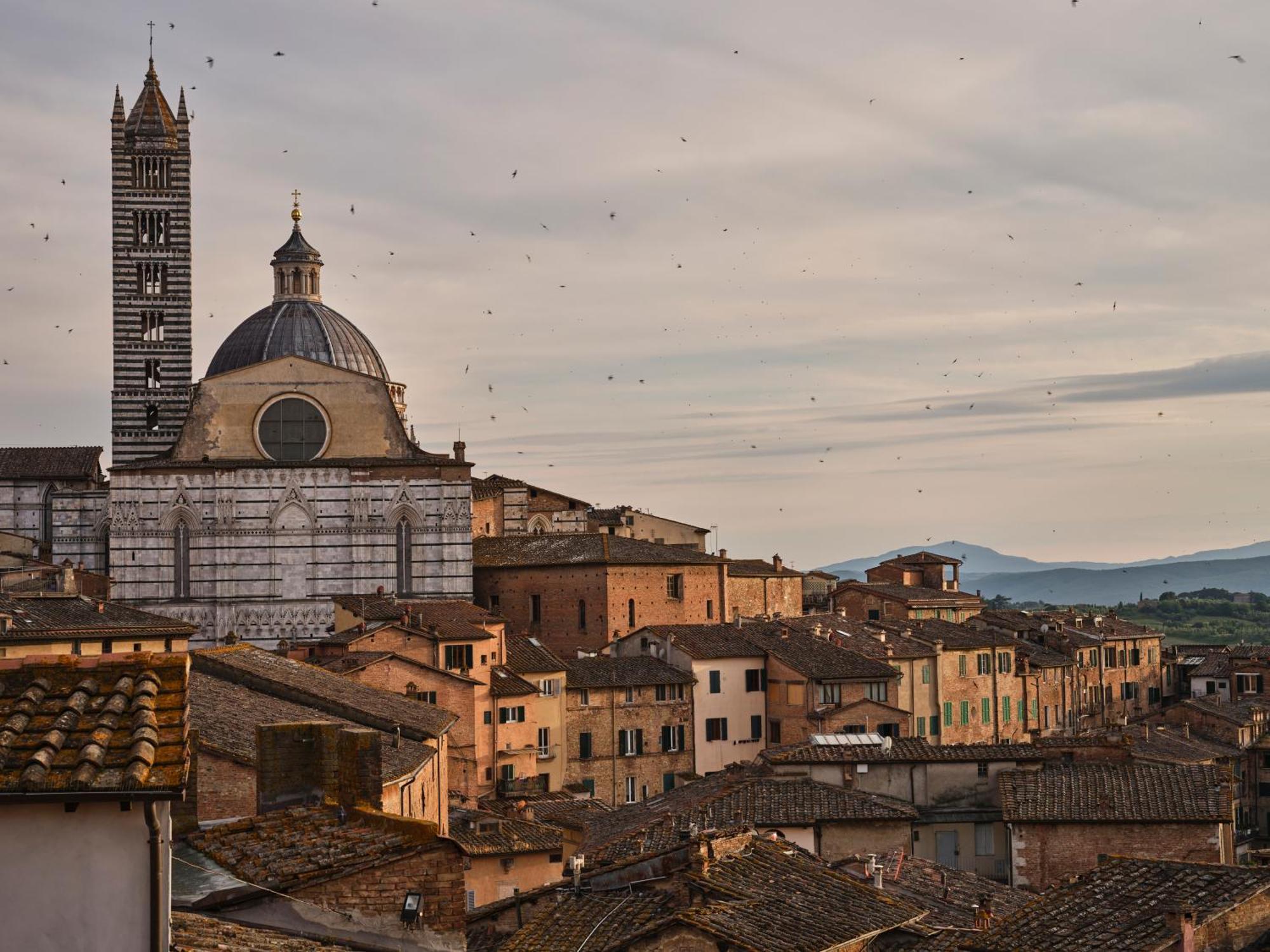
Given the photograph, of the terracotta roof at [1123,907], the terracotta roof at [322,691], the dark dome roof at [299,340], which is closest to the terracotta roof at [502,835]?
the terracotta roof at [322,691]

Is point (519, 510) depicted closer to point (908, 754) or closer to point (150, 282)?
point (150, 282)

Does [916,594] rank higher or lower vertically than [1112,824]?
higher

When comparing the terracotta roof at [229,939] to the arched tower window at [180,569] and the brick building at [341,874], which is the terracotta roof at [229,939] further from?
the arched tower window at [180,569]

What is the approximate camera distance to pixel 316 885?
411 inches

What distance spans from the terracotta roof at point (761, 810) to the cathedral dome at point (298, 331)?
39.9 m

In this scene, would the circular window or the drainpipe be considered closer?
the drainpipe

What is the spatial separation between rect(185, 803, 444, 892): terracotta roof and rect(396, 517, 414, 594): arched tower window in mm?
46347

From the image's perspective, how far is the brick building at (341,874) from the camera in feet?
33.4

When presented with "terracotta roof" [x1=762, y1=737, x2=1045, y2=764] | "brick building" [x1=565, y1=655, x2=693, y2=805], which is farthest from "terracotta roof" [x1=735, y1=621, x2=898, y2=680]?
"terracotta roof" [x1=762, y1=737, x2=1045, y2=764]

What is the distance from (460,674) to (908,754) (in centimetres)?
1444

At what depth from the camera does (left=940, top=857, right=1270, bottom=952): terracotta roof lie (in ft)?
49.0

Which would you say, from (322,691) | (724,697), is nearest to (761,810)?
(322,691)

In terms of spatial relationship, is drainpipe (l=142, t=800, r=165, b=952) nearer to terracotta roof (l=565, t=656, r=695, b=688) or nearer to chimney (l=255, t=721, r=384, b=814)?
chimney (l=255, t=721, r=384, b=814)

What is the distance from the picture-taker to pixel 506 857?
84.9 feet
